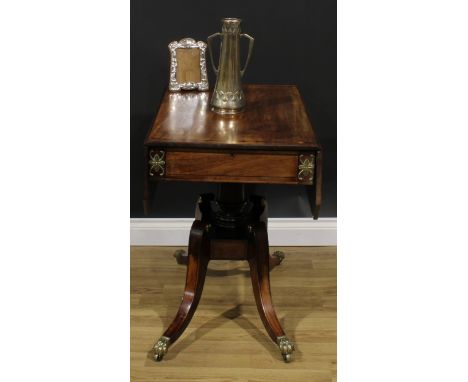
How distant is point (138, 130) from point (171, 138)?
0.82 m

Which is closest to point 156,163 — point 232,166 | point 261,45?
point 232,166

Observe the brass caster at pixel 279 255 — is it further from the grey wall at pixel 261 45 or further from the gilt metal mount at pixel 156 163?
the gilt metal mount at pixel 156 163

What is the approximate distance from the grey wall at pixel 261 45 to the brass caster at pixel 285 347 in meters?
0.87

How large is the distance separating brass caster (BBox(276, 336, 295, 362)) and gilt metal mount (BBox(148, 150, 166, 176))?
644mm

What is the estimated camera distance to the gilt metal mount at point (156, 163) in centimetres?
199

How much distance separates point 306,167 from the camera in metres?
1.97

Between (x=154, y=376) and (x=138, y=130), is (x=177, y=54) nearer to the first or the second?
(x=138, y=130)

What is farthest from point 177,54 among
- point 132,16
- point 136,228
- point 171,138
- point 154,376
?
point 154,376

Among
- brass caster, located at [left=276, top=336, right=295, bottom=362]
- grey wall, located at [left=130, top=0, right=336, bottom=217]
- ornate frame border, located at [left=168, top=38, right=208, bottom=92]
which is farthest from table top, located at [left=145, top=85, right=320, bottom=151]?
brass caster, located at [left=276, top=336, right=295, bottom=362]

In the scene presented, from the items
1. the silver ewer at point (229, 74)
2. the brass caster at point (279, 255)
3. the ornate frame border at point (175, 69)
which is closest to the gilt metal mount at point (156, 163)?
the silver ewer at point (229, 74)

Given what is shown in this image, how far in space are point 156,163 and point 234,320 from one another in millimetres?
720

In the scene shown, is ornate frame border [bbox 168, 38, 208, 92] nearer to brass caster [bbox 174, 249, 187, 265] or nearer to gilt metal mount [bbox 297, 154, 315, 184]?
gilt metal mount [bbox 297, 154, 315, 184]

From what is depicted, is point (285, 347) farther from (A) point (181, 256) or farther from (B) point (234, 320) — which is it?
(A) point (181, 256)

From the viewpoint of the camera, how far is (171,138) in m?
2.00
